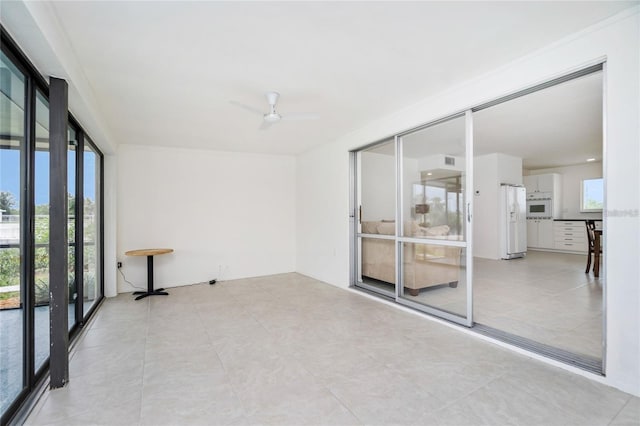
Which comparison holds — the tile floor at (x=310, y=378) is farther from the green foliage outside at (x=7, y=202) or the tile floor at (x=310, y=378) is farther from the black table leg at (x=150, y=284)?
the green foliage outside at (x=7, y=202)

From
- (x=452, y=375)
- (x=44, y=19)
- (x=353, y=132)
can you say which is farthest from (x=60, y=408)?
(x=353, y=132)

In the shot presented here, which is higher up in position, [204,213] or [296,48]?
[296,48]

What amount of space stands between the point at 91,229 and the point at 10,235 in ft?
8.34

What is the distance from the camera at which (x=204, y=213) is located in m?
5.47

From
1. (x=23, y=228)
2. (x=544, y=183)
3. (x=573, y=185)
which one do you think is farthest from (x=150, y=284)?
(x=573, y=185)

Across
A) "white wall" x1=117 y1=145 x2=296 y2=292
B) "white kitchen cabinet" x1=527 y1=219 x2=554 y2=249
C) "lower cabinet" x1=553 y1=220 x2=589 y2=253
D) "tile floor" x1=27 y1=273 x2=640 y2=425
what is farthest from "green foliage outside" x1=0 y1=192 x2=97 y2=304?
"white kitchen cabinet" x1=527 y1=219 x2=554 y2=249

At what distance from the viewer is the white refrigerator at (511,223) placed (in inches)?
279

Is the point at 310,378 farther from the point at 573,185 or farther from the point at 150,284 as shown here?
the point at 573,185

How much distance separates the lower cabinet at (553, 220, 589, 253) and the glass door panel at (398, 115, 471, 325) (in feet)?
20.7

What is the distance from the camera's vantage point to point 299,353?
259 centimetres

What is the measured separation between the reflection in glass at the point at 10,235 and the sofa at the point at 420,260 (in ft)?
11.7

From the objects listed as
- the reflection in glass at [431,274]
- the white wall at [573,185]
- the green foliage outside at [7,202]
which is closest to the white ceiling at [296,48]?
the green foliage outside at [7,202]

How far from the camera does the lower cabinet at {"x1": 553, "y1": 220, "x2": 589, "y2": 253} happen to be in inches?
307

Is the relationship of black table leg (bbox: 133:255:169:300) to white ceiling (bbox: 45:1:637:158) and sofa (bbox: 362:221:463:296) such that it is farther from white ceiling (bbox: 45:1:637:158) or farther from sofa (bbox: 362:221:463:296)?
sofa (bbox: 362:221:463:296)
